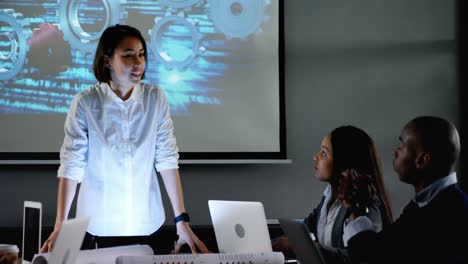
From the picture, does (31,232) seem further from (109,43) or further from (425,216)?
(425,216)

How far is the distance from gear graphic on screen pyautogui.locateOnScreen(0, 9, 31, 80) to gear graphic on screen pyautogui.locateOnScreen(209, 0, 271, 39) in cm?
118

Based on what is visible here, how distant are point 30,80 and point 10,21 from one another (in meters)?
0.39

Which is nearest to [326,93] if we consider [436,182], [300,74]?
[300,74]

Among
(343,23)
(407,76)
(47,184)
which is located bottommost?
(47,184)

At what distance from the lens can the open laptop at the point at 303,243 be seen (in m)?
1.90

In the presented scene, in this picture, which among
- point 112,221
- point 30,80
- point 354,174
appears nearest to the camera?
point 354,174

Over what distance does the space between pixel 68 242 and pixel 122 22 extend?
2.88m

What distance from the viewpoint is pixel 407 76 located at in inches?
184

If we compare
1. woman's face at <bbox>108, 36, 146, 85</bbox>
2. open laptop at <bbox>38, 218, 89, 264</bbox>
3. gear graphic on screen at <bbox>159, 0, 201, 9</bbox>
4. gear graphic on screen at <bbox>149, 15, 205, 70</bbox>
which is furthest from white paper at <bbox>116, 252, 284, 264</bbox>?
gear graphic on screen at <bbox>159, 0, 201, 9</bbox>

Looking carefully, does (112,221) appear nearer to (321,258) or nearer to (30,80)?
(321,258)

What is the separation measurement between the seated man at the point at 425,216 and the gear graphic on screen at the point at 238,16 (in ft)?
8.10

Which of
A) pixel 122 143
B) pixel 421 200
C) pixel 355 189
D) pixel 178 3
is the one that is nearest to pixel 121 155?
pixel 122 143

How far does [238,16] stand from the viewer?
4.52m

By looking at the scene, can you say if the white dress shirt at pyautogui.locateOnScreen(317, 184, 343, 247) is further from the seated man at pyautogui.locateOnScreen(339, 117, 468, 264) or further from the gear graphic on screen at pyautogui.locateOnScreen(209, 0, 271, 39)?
the gear graphic on screen at pyautogui.locateOnScreen(209, 0, 271, 39)
